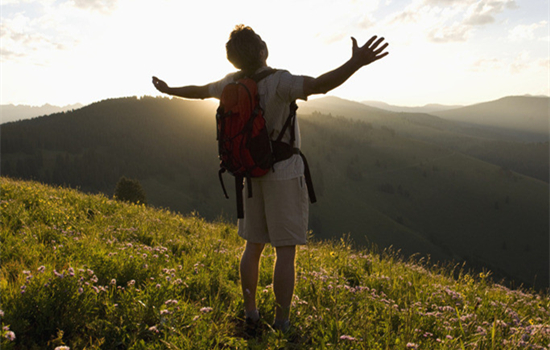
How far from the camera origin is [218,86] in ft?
11.0

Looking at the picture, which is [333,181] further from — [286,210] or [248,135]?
[248,135]

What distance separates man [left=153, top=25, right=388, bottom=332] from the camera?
9.29 feet

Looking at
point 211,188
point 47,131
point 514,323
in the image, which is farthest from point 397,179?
point 514,323

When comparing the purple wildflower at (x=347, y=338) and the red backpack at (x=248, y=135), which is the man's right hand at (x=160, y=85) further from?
the purple wildflower at (x=347, y=338)

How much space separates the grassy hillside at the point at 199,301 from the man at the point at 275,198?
0.34 meters

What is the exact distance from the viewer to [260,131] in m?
2.81

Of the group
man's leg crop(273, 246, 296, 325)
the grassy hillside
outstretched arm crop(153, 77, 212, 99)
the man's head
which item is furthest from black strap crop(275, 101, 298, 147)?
the grassy hillside

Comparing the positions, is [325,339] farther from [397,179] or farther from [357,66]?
[397,179]

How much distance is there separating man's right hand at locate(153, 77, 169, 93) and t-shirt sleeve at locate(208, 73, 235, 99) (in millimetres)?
674

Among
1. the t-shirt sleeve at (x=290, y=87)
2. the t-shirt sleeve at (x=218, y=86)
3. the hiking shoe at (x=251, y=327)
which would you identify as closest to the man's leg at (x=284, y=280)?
the hiking shoe at (x=251, y=327)

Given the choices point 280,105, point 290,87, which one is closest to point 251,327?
point 280,105

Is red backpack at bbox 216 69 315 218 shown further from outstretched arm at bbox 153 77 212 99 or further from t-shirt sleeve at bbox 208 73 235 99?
outstretched arm at bbox 153 77 212 99

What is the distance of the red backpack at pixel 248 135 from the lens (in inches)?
110

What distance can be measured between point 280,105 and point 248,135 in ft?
1.16
